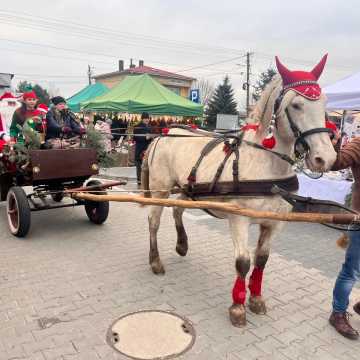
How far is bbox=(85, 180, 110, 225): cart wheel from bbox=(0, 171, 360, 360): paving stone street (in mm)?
169

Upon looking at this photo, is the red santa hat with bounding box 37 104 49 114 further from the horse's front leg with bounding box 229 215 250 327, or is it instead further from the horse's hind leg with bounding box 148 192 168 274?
the horse's front leg with bounding box 229 215 250 327

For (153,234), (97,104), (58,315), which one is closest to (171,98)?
(97,104)

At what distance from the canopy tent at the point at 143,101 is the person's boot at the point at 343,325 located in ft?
37.4

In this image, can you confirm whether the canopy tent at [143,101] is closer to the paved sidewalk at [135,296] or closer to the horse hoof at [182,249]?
the paved sidewalk at [135,296]

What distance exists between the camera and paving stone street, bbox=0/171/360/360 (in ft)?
9.29

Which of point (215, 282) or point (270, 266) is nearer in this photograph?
point (215, 282)

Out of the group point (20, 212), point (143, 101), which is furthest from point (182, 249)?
point (143, 101)

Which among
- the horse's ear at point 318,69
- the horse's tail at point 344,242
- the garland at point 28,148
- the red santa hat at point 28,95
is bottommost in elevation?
the horse's tail at point 344,242

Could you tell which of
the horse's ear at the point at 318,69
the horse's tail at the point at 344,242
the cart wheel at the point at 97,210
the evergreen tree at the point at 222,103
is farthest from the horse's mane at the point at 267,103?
the evergreen tree at the point at 222,103

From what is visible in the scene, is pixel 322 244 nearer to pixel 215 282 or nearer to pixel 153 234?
pixel 215 282

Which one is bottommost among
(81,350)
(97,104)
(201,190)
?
(81,350)

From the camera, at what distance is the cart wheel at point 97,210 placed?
18.9 feet

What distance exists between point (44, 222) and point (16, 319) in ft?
10.1

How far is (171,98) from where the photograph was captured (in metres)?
14.9
